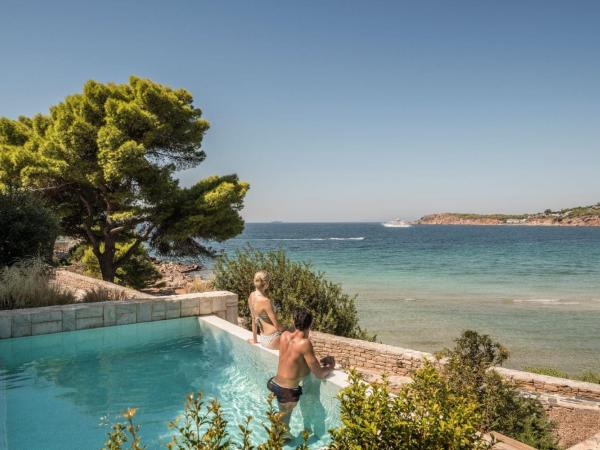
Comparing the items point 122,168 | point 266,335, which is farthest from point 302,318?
point 122,168

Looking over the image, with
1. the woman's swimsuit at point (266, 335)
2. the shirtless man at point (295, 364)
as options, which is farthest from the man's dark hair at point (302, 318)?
the woman's swimsuit at point (266, 335)

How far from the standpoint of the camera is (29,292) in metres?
8.07

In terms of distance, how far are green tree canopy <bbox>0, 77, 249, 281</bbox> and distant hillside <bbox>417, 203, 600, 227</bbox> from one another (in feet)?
491

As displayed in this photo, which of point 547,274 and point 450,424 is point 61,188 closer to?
point 450,424

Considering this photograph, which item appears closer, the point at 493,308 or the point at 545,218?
the point at 493,308

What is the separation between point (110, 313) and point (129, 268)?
10.2m

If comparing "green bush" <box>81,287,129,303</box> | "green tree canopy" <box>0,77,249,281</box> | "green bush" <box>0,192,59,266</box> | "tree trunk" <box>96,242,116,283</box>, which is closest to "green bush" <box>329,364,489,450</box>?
"green bush" <box>81,287,129,303</box>

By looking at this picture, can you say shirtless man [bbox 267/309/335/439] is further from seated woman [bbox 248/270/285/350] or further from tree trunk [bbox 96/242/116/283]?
tree trunk [bbox 96/242/116/283]

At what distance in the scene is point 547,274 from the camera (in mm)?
30797

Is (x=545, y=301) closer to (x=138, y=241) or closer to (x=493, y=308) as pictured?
(x=493, y=308)

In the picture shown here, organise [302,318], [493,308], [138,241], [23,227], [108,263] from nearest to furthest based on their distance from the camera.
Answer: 1. [302,318]
2. [23,227]
3. [108,263]
4. [138,241]
5. [493,308]

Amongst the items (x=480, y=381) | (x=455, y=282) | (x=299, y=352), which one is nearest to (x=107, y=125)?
(x=299, y=352)

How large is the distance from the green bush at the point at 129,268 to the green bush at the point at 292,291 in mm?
7802

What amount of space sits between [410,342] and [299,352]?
893 cm
